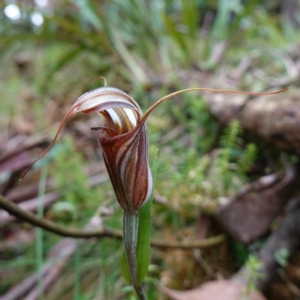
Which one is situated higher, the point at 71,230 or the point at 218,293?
the point at 71,230

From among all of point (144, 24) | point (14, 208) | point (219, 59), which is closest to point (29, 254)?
point (14, 208)

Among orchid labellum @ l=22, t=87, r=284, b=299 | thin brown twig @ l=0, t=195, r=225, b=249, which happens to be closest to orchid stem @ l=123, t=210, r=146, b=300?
orchid labellum @ l=22, t=87, r=284, b=299

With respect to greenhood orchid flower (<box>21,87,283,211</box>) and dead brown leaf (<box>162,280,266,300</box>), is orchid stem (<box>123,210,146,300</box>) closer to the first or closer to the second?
greenhood orchid flower (<box>21,87,283,211</box>)

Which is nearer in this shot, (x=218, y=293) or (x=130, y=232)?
(x=130, y=232)

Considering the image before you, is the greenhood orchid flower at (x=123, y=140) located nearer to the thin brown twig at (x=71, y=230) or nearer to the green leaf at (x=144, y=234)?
the green leaf at (x=144, y=234)

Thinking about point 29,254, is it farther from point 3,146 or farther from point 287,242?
point 3,146

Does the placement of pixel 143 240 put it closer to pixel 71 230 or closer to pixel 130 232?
pixel 130 232

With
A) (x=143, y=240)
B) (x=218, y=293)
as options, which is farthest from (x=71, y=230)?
(x=218, y=293)

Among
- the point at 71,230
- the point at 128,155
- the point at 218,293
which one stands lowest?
the point at 218,293

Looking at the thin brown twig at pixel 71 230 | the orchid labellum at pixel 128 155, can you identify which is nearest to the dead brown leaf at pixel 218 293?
the thin brown twig at pixel 71 230
